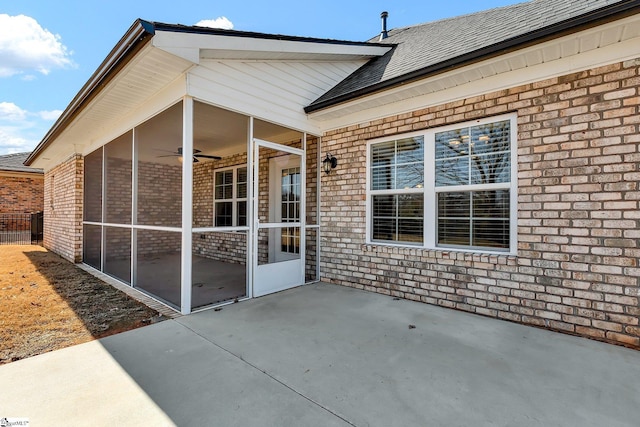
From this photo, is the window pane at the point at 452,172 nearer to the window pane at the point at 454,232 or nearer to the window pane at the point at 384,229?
the window pane at the point at 454,232

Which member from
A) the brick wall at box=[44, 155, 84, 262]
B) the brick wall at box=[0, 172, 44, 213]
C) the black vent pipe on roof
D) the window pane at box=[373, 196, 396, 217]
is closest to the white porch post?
the window pane at box=[373, 196, 396, 217]

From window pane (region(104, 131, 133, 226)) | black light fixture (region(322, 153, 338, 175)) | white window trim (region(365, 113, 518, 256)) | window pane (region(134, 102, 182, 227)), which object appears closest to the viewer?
white window trim (region(365, 113, 518, 256))

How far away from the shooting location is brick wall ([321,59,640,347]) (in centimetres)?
285

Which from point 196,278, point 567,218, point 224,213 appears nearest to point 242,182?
point 224,213

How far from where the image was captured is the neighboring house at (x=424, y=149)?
→ 294 cm

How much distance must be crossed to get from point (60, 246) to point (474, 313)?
10.6m

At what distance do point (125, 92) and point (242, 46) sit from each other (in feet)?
5.95

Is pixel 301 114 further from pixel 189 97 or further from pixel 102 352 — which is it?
pixel 102 352

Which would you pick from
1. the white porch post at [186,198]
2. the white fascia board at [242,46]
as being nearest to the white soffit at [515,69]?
the white fascia board at [242,46]

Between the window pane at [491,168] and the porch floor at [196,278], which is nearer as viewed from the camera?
the window pane at [491,168]

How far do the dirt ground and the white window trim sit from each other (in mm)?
3411

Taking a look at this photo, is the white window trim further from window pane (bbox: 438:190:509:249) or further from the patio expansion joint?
the patio expansion joint

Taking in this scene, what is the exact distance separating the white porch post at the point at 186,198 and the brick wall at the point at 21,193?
1515 centimetres

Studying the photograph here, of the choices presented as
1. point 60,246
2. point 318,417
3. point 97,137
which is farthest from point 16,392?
point 60,246
